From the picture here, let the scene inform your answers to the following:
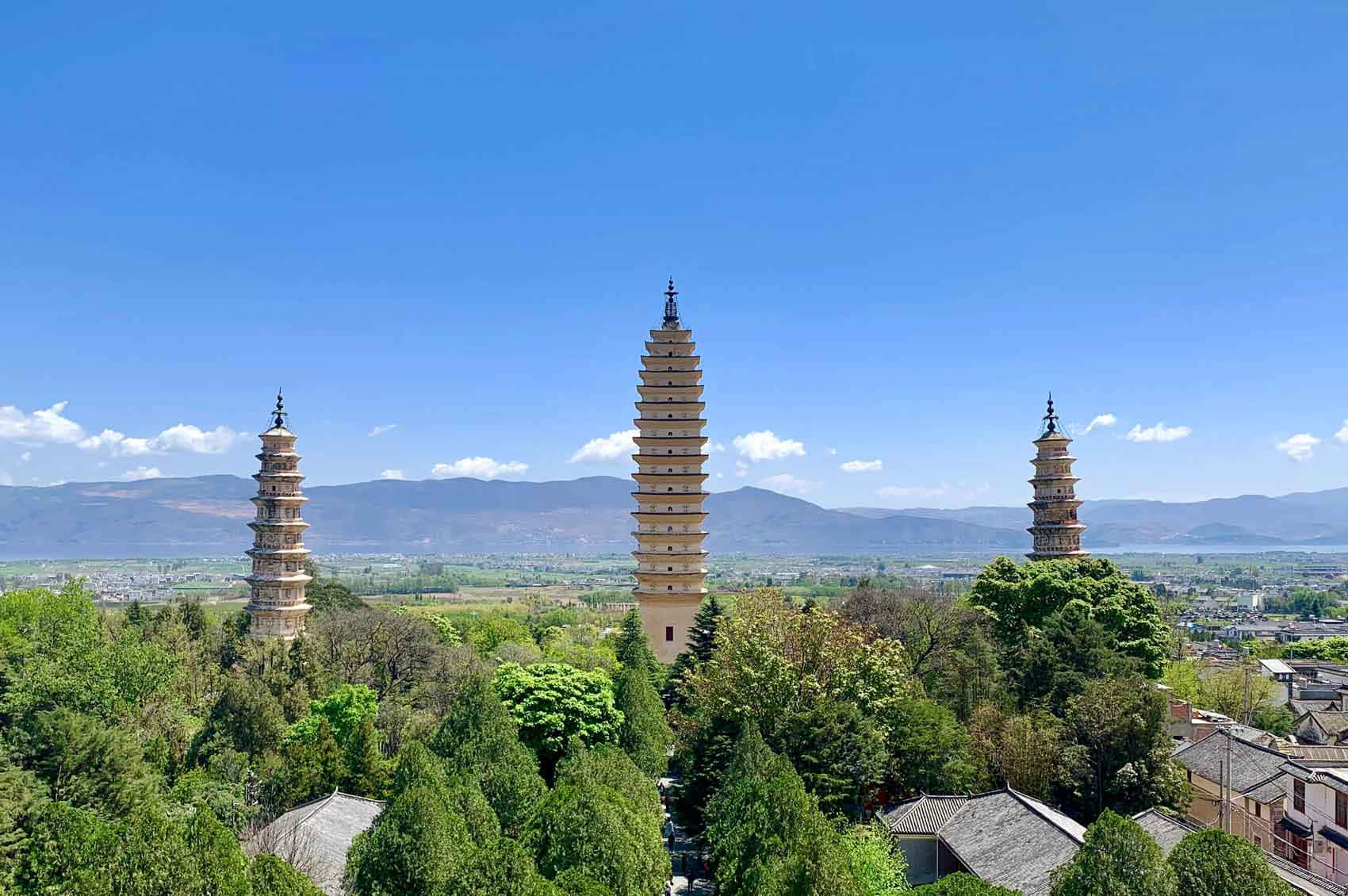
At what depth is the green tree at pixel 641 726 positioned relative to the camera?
2977 cm

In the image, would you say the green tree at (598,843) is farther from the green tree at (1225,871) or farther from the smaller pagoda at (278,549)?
the smaller pagoda at (278,549)

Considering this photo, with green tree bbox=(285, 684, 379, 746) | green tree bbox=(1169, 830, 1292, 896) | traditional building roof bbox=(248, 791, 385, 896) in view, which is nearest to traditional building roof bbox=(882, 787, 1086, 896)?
green tree bbox=(1169, 830, 1292, 896)

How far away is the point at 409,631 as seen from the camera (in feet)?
139

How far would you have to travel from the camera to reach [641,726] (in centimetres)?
3023

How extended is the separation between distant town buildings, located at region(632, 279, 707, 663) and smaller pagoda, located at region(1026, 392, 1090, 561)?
14964 mm

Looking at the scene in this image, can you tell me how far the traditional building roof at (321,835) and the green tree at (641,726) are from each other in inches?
261

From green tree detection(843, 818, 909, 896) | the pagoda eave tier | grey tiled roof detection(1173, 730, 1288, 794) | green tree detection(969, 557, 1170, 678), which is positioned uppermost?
the pagoda eave tier

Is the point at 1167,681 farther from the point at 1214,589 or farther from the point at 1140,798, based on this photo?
the point at 1214,589

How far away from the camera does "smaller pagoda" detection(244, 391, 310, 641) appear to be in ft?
156

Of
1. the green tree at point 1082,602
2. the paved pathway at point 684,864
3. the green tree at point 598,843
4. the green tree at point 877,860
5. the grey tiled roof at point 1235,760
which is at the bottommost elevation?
the paved pathway at point 684,864

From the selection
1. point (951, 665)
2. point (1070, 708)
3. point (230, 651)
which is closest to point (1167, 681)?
point (951, 665)

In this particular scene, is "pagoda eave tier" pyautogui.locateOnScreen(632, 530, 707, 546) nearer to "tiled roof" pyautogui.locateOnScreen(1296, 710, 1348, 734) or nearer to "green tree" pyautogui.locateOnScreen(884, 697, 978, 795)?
"green tree" pyautogui.locateOnScreen(884, 697, 978, 795)

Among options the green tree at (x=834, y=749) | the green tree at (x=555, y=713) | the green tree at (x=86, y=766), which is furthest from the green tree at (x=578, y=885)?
the green tree at (x=555, y=713)

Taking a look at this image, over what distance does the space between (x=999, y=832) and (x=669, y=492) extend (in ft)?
95.8
